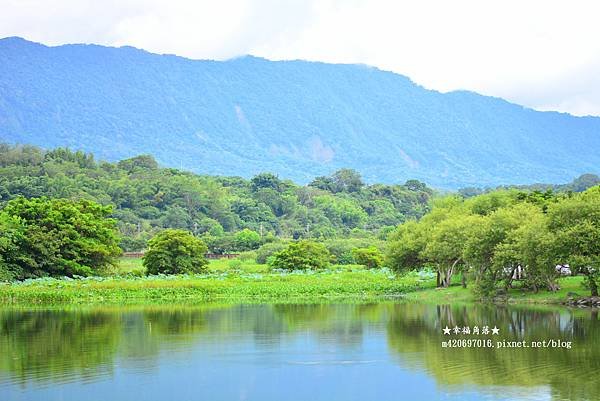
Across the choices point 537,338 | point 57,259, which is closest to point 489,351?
A: point 537,338

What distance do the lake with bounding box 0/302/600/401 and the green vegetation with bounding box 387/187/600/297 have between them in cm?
330

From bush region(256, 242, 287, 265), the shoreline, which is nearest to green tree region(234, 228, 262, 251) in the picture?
bush region(256, 242, 287, 265)

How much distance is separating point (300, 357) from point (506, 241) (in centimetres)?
2177

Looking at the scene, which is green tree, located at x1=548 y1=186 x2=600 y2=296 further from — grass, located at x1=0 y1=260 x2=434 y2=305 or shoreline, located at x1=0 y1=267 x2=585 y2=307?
grass, located at x1=0 y1=260 x2=434 y2=305

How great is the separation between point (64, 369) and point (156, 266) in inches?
1855

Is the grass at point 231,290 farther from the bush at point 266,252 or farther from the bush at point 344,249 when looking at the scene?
the bush at point 344,249

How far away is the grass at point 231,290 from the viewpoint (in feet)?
186

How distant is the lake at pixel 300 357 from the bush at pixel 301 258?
1491 inches

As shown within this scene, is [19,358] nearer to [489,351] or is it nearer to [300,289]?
[489,351]

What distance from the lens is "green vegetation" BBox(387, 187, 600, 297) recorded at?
4459 cm

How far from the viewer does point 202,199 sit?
16162cm

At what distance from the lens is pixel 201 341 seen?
35.3m

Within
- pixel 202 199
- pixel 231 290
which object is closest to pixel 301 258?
pixel 231 290

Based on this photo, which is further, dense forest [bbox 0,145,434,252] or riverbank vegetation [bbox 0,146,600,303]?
dense forest [bbox 0,145,434,252]
